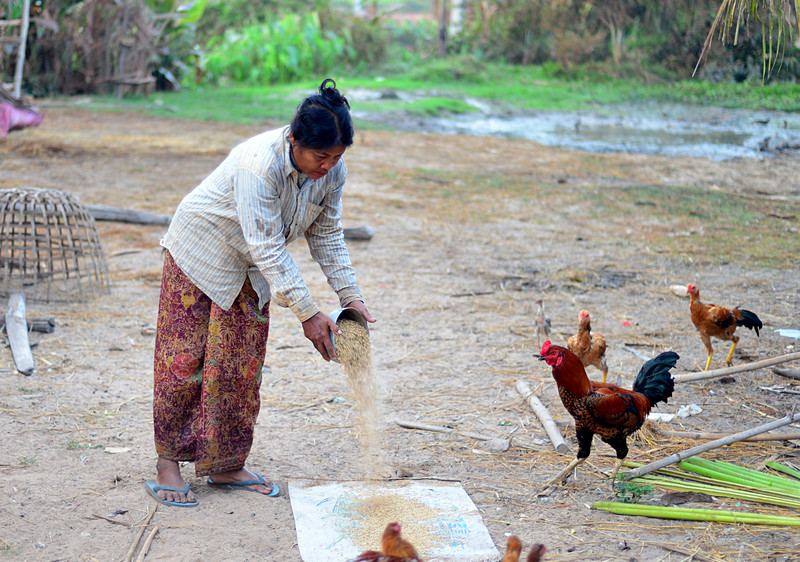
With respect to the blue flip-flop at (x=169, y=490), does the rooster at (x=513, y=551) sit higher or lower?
higher

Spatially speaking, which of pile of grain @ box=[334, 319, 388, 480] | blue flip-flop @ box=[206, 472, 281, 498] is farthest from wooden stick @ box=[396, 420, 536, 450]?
blue flip-flop @ box=[206, 472, 281, 498]

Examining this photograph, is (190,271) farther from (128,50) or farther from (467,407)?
(128,50)

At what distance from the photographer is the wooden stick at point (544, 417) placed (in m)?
3.73

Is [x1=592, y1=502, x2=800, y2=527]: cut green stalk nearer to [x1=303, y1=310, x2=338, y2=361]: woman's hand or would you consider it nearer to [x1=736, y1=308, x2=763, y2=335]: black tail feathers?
[x1=303, y1=310, x2=338, y2=361]: woman's hand

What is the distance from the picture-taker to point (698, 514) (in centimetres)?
309

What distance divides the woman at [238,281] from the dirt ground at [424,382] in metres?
0.32

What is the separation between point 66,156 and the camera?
10977 mm

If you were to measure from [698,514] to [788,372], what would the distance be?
1.75m

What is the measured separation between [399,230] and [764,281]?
3765mm

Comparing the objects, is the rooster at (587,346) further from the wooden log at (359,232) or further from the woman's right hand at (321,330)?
the wooden log at (359,232)

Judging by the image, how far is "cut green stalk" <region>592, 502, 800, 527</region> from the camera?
9.73 ft

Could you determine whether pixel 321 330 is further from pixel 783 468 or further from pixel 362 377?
pixel 783 468

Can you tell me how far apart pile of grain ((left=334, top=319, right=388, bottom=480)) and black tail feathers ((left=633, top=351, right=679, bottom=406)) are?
1.32 meters

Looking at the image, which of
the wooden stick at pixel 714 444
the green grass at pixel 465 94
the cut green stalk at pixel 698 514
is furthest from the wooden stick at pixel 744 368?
the green grass at pixel 465 94
